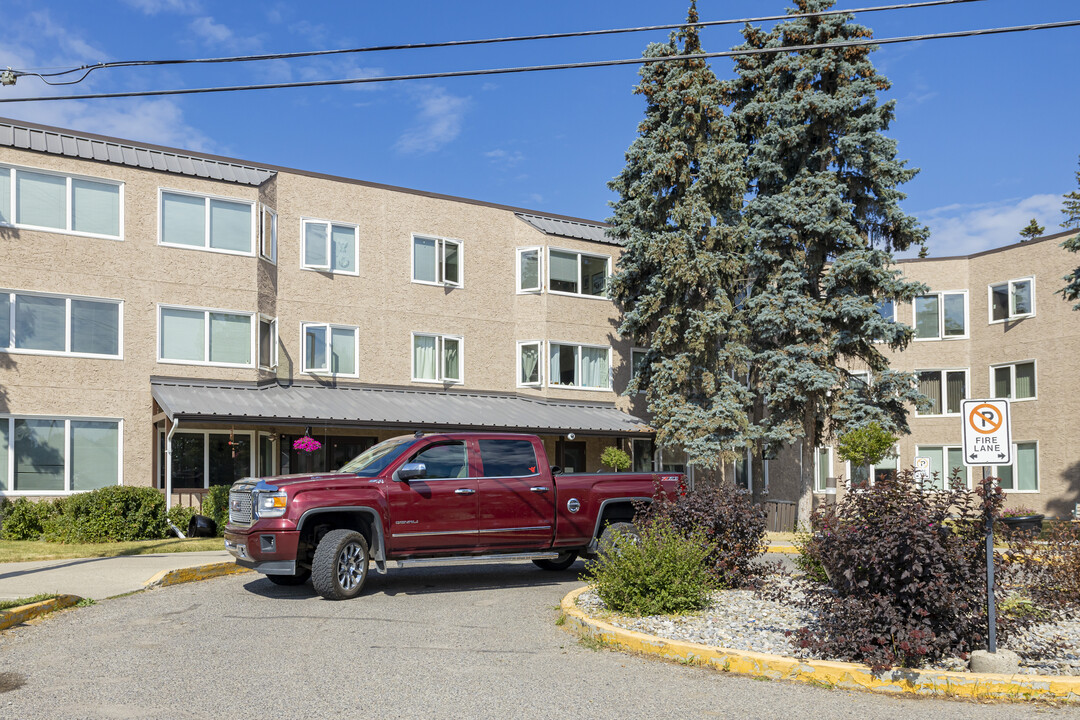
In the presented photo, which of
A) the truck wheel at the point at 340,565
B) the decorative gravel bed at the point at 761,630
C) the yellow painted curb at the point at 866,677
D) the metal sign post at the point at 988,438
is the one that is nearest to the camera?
the yellow painted curb at the point at 866,677

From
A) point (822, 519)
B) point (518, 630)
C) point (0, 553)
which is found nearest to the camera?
point (822, 519)

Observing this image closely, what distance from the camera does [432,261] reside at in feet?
92.1

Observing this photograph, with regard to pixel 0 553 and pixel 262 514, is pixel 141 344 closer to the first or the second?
pixel 0 553

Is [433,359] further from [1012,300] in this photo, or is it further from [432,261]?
[1012,300]

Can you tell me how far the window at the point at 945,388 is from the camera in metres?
32.2

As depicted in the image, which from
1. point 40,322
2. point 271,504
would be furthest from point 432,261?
point 271,504

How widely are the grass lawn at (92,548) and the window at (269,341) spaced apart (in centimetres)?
621

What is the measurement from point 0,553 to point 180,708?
12150mm

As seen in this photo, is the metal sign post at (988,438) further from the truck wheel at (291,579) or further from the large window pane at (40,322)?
the large window pane at (40,322)

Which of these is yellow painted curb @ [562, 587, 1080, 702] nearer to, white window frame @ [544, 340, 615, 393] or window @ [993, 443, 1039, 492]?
white window frame @ [544, 340, 615, 393]

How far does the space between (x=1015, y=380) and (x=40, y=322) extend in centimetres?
2819

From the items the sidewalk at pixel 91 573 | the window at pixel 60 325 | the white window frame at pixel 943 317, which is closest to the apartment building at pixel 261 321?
the window at pixel 60 325

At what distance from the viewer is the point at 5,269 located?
21.3 metres

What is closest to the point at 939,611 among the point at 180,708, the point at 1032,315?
the point at 180,708
